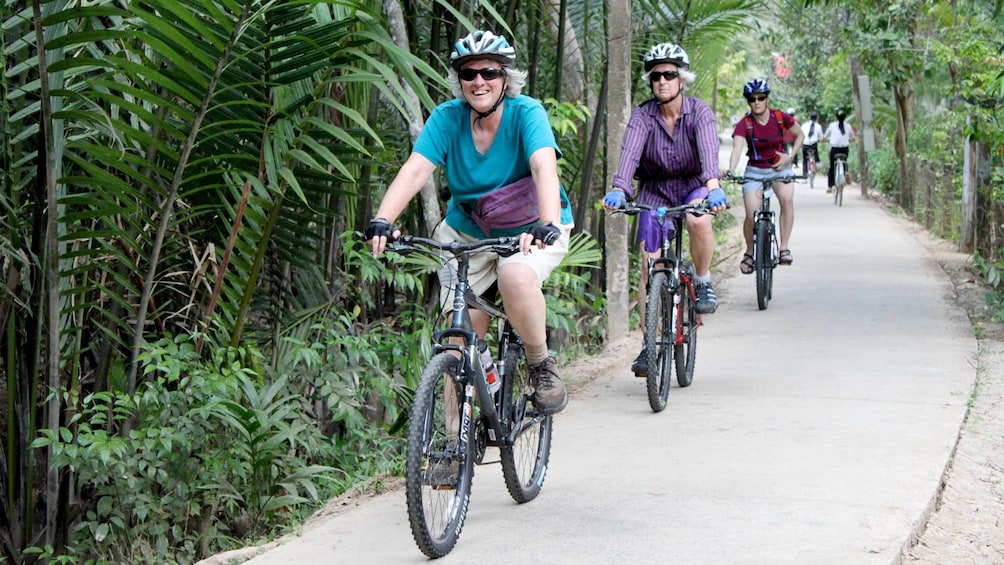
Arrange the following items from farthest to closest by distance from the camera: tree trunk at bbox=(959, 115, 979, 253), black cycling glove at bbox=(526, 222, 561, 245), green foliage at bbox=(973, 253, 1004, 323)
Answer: tree trunk at bbox=(959, 115, 979, 253), green foliage at bbox=(973, 253, 1004, 323), black cycling glove at bbox=(526, 222, 561, 245)

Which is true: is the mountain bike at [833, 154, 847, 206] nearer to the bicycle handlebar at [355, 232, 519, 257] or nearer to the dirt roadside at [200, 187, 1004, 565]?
the dirt roadside at [200, 187, 1004, 565]

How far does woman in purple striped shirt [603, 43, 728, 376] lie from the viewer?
735 cm

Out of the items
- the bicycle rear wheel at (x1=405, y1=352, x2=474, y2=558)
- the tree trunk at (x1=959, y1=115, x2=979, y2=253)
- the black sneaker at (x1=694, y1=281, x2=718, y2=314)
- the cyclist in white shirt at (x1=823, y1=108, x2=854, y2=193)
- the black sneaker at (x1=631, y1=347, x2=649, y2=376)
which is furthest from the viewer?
the cyclist in white shirt at (x1=823, y1=108, x2=854, y2=193)

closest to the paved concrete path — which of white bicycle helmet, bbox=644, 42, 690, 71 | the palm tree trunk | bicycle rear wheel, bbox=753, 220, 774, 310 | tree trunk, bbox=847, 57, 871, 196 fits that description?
bicycle rear wheel, bbox=753, 220, 774, 310

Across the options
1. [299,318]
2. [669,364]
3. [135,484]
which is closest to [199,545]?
[135,484]

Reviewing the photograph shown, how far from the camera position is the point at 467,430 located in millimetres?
4535

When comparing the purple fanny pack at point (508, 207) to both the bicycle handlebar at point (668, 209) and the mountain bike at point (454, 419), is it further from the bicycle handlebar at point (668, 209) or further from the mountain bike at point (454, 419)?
the bicycle handlebar at point (668, 209)

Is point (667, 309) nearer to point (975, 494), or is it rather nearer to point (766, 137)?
point (975, 494)

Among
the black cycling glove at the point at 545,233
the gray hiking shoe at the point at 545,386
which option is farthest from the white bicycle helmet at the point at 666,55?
the black cycling glove at the point at 545,233

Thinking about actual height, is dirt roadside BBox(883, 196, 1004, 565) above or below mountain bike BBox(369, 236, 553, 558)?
below

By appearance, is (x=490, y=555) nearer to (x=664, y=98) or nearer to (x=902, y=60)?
(x=664, y=98)

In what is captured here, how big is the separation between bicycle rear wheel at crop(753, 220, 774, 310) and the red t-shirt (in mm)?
626

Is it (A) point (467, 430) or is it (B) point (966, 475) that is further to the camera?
(B) point (966, 475)

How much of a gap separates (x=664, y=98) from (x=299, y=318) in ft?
8.09
